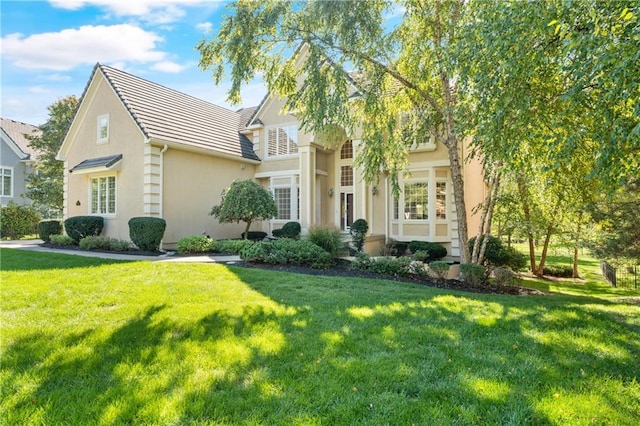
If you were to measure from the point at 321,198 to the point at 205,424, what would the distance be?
53.0 feet

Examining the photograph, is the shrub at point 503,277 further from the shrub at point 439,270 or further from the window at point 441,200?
the window at point 441,200

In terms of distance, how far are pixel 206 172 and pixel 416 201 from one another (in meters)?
9.81

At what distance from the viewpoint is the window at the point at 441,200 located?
15391mm

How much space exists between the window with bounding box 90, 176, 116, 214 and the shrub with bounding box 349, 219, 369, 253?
423 inches

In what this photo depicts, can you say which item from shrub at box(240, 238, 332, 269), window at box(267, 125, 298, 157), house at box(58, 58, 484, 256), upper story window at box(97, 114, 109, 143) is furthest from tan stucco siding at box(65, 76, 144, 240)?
shrub at box(240, 238, 332, 269)

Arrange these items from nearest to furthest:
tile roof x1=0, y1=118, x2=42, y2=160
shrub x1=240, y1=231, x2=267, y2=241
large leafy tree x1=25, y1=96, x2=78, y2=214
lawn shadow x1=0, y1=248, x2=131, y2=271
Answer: lawn shadow x1=0, y1=248, x2=131, y2=271, shrub x1=240, y1=231, x2=267, y2=241, large leafy tree x1=25, y1=96, x2=78, y2=214, tile roof x1=0, y1=118, x2=42, y2=160

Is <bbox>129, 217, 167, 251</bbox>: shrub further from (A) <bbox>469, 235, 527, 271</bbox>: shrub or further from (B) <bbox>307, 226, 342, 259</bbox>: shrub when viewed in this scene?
(A) <bbox>469, 235, 527, 271</bbox>: shrub

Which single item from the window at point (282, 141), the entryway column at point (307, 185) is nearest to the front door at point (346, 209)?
the entryway column at point (307, 185)

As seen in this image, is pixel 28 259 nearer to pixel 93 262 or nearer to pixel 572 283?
pixel 93 262

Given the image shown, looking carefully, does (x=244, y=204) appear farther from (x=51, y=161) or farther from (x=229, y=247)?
(x=51, y=161)

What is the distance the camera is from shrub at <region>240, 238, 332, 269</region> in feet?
34.4

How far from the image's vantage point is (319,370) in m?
3.60

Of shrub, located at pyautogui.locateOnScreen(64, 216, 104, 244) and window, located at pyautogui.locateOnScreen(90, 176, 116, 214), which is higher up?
window, located at pyautogui.locateOnScreen(90, 176, 116, 214)

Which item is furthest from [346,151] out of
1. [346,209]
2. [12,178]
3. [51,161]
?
[12,178]
